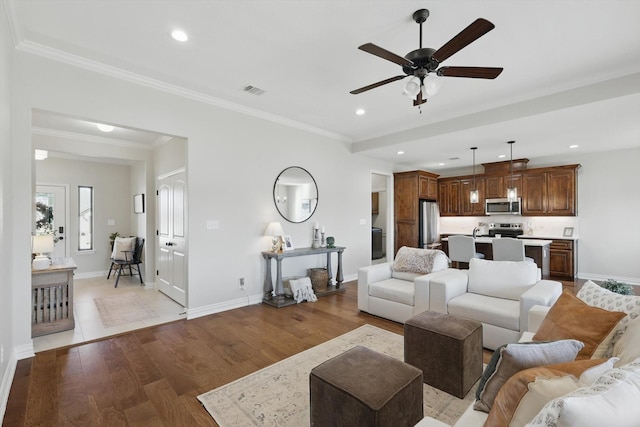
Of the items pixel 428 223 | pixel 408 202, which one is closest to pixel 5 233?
pixel 408 202

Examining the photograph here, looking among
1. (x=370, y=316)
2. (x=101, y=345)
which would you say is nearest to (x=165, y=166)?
(x=101, y=345)

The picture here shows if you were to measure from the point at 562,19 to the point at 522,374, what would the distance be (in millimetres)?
2763

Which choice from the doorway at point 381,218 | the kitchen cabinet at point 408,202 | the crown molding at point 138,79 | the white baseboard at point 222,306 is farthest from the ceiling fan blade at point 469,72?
the kitchen cabinet at point 408,202

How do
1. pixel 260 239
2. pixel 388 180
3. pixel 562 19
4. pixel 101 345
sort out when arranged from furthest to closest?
pixel 388 180, pixel 260 239, pixel 101 345, pixel 562 19

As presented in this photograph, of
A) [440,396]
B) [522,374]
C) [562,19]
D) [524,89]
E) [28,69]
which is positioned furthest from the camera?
[524,89]

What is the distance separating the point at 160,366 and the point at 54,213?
5.32 m

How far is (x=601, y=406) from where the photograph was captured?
30.1 inches

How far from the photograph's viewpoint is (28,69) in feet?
9.25

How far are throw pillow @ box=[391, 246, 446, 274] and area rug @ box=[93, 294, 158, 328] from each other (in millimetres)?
3338

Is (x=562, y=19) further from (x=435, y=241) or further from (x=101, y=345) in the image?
(x=435, y=241)

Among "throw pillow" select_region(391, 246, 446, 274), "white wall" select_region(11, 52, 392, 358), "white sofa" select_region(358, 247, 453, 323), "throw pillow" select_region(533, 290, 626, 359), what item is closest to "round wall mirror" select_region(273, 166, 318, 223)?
"white wall" select_region(11, 52, 392, 358)

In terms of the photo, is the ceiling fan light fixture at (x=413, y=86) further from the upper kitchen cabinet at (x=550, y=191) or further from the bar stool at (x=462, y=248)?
the upper kitchen cabinet at (x=550, y=191)

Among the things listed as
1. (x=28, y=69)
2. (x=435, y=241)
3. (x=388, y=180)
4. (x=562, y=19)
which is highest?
(x=562, y=19)

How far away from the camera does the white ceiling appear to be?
2.33 meters
